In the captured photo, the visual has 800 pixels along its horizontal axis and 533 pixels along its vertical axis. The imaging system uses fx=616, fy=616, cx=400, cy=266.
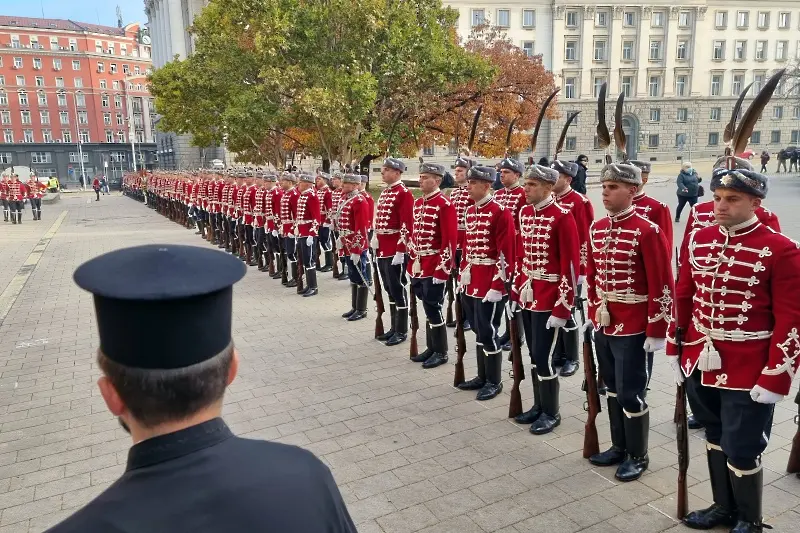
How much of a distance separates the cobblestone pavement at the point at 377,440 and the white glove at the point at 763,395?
111 cm

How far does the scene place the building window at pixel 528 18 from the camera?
6144 cm

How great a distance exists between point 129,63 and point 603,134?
98470mm

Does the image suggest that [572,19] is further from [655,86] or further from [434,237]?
[434,237]

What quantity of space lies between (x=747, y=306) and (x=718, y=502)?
1.36 m

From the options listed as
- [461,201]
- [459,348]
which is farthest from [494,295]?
[461,201]

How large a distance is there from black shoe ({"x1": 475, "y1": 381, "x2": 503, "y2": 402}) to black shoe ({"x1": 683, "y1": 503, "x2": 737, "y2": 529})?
2489 mm

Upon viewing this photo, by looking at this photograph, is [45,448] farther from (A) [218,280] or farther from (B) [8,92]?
(B) [8,92]

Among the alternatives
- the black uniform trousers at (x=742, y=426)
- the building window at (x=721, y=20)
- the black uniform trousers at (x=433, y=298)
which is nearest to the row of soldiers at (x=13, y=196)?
the black uniform trousers at (x=433, y=298)

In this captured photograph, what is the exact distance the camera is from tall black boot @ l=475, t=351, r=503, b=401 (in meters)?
6.33

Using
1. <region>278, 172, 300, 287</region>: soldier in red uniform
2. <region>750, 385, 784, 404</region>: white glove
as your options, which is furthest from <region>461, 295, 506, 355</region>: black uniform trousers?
<region>278, 172, 300, 287</region>: soldier in red uniform

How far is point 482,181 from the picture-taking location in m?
6.30

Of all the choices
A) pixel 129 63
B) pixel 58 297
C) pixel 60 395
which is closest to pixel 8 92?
pixel 129 63

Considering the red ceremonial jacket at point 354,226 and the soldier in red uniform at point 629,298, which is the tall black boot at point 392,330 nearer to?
the red ceremonial jacket at point 354,226

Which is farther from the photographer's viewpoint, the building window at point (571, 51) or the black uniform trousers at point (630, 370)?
the building window at point (571, 51)
